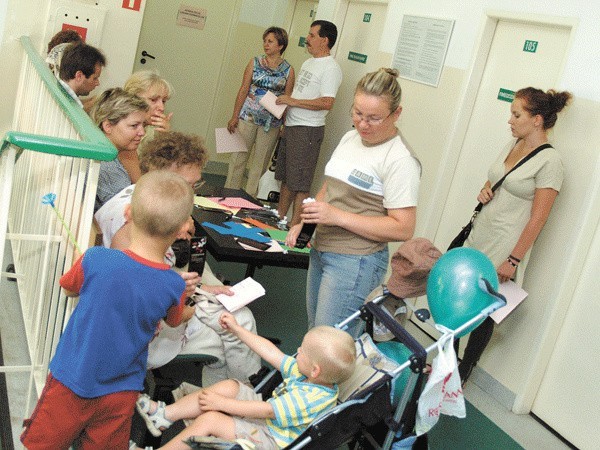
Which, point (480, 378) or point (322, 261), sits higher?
point (322, 261)

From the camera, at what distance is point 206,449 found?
8.63 feet

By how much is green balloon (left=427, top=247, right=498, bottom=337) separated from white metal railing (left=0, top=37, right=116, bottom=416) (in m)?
1.32

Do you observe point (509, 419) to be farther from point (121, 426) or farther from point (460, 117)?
point (121, 426)

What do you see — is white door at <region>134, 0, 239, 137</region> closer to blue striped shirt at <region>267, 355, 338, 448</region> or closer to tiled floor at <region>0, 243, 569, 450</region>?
tiled floor at <region>0, 243, 569, 450</region>

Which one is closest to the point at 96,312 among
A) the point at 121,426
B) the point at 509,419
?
the point at 121,426

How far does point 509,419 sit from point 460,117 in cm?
218

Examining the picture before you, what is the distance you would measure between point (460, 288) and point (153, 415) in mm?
1239

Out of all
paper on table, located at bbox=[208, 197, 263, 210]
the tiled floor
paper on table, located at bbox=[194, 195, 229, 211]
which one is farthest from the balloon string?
paper on table, located at bbox=[208, 197, 263, 210]

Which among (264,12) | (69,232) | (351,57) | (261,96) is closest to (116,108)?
(69,232)

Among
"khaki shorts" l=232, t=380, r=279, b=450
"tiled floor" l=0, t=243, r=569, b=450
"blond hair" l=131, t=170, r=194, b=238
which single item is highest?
"blond hair" l=131, t=170, r=194, b=238

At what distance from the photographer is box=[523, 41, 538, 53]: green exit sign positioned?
4938 mm

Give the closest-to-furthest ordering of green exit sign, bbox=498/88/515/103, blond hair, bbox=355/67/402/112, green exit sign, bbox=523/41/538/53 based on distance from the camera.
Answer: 1. blond hair, bbox=355/67/402/112
2. green exit sign, bbox=523/41/538/53
3. green exit sign, bbox=498/88/515/103

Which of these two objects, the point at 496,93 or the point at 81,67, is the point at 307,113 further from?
the point at 81,67

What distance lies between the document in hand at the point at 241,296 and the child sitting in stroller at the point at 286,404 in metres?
0.61
